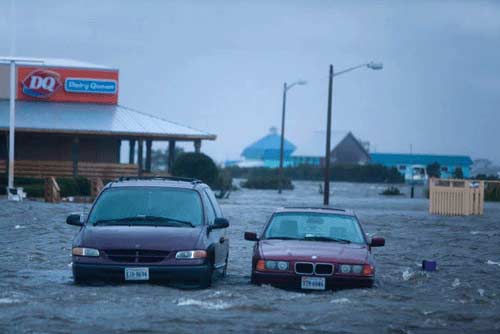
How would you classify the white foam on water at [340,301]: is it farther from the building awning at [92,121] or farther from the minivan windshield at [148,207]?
the building awning at [92,121]

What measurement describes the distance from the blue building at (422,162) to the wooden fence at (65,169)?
15.7m

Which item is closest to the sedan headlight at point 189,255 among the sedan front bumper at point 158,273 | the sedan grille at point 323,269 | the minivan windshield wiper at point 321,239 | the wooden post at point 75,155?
the sedan front bumper at point 158,273

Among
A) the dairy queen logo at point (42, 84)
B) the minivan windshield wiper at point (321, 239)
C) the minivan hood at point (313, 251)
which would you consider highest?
the dairy queen logo at point (42, 84)

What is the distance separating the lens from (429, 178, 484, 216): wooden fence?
46.8m

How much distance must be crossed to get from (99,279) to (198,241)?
1.51 m

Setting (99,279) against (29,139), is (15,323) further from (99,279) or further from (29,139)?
(29,139)

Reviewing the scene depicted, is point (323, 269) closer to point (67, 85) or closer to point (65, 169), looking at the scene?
point (65, 169)

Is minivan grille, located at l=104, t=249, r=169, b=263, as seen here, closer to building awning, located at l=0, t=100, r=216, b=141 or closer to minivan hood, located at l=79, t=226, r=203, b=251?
minivan hood, located at l=79, t=226, r=203, b=251

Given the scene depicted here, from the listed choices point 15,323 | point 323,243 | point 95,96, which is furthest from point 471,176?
point 15,323

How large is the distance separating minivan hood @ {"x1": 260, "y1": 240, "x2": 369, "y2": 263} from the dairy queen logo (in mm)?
37758

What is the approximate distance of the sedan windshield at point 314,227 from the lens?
17.1 meters

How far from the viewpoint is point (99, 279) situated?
15578 mm

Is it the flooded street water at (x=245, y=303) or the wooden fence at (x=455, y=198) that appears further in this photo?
the wooden fence at (x=455, y=198)

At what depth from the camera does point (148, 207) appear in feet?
54.7
